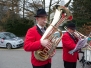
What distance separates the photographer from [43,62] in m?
3.31

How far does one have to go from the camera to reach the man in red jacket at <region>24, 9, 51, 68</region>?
9.57 feet

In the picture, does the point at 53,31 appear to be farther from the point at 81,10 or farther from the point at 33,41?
the point at 81,10

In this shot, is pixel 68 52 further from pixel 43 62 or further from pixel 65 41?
pixel 43 62

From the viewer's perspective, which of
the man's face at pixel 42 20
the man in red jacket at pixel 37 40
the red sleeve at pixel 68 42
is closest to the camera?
the man in red jacket at pixel 37 40

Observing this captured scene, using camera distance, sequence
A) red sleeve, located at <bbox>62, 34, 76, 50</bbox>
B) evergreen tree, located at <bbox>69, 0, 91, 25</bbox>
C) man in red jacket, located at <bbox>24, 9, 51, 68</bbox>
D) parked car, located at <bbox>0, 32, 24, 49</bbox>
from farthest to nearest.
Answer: evergreen tree, located at <bbox>69, 0, 91, 25</bbox>, parked car, located at <bbox>0, 32, 24, 49</bbox>, red sleeve, located at <bbox>62, 34, 76, 50</bbox>, man in red jacket, located at <bbox>24, 9, 51, 68</bbox>

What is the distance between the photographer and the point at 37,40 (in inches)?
124

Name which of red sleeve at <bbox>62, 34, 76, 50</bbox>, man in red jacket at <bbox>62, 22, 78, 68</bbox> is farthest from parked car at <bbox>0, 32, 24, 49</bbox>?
red sleeve at <bbox>62, 34, 76, 50</bbox>

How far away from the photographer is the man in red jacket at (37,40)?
2918 mm

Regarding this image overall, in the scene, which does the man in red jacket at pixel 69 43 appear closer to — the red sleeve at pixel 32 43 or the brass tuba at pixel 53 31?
the brass tuba at pixel 53 31

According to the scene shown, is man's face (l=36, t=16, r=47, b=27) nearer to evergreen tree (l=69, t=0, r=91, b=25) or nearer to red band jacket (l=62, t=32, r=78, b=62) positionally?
red band jacket (l=62, t=32, r=78, b=62)

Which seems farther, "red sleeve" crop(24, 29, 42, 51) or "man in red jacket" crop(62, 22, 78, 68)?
"man in red jacket" crop(62, 22, 78, 68)

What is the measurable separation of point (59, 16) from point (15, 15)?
2032 centimetres

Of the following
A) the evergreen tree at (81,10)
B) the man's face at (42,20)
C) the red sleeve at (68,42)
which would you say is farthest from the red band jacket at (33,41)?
the evergreen tree at (81,10)

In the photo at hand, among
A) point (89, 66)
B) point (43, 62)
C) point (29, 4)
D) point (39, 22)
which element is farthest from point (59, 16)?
point (29, 4)
